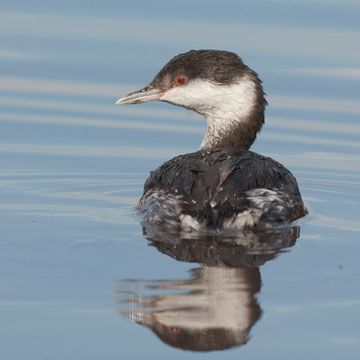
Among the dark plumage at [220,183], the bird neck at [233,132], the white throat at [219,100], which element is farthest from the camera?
the bird neck at [233,132]

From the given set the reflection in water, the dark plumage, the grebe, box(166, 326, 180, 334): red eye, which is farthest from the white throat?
box(166, 326, 180, 334): red eye

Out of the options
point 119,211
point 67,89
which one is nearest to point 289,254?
point 119,211

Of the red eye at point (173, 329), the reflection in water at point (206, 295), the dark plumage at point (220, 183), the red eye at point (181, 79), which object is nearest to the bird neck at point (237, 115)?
the red eye at point (181, 79)

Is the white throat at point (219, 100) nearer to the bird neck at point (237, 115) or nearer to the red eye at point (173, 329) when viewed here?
the bird neck at point (237, 115)

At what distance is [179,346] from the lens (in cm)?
630

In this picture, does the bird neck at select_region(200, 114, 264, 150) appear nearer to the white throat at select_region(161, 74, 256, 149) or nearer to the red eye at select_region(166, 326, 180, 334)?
the white throat at select_region(161, 74, 256, 149)

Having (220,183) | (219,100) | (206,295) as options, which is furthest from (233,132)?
(206,295)

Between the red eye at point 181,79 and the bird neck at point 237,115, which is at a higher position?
the red eye at point 181,79

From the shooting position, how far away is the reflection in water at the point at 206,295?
650cm

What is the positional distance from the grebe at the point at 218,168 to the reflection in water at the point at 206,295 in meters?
0.22

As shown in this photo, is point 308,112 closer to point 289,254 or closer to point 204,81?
point 204,81

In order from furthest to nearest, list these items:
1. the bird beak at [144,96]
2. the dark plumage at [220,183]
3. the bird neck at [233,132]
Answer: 1. the bird beak at [144,96]
2. the bird neck at [233,132]
3. the dark plumage at [220,183]

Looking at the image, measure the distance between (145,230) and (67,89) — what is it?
16.6ft

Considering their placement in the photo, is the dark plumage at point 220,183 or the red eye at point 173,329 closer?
the red eye at point 173,329
